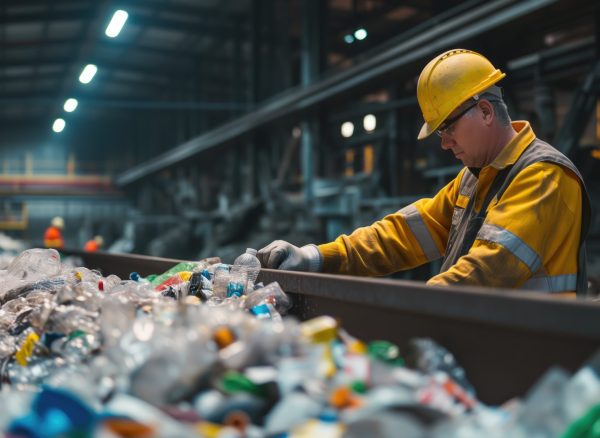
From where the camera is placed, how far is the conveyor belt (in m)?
1.37

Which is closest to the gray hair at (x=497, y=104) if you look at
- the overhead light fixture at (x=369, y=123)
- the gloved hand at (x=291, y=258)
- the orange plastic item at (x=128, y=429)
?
the gloved hand at (x=291, y=258)

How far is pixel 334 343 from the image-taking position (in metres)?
1.50

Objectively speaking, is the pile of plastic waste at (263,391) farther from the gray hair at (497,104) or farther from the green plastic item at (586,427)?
the gray hair at (497,104)

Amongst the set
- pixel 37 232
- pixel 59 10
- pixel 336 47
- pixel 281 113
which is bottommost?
pixel 37 232

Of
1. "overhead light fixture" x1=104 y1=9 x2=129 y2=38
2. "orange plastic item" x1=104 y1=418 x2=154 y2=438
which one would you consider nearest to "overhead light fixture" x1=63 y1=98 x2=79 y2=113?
"overhead light fixture" x1=104 y1=9 x2=129 y2=38

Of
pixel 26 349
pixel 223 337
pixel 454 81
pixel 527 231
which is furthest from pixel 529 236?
pixel 26 349

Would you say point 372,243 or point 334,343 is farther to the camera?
point 372,243

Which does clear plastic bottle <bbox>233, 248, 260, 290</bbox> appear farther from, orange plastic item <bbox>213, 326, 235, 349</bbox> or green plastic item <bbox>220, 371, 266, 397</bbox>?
green plastic item <bbox>220, 371, 266, 397</bbox>

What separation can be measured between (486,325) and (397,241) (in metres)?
1.34

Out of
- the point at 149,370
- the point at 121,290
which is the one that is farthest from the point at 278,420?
the point at 121,290

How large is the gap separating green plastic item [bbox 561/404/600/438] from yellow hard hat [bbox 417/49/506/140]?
150cm

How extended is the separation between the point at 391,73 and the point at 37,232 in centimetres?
2051

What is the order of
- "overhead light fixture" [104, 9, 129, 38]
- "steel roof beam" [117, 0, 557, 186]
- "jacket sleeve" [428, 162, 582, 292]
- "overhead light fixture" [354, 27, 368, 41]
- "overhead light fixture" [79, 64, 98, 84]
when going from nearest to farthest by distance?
"jacket sleeve" [428, 162, 582, 292] → "steel roof beam" [117, 0, 557, 186] → "overhead light fixture" [104, 9, 129, 38] → "overhead light fixture" [354, 27, 368, 41] → "overhead light fixture" [79, 64, 98, 84]

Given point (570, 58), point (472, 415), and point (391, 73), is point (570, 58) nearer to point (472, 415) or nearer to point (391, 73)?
point (391, 73)
